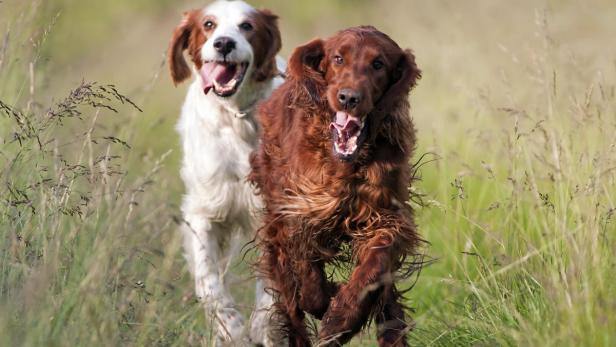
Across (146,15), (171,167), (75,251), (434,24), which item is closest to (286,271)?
(75,251)

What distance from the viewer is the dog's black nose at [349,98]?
387cm

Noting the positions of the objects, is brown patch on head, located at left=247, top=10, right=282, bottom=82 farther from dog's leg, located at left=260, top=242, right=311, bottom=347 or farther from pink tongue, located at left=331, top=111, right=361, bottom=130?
pink tongue, located at left=331, top=111, right=361, bottom=130

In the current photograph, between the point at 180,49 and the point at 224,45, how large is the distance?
512mm

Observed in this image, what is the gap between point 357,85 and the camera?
391 centimetres

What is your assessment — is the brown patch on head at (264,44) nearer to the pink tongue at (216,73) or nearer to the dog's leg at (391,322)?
the pink tongue at (216,73)

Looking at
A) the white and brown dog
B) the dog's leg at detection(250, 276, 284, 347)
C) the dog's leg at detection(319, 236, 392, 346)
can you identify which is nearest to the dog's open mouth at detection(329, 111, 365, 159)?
the dog's leg at detection(319, 236, 392, 346)

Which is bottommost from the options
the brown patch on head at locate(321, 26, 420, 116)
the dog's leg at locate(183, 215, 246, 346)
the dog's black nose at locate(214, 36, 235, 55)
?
the dog's leg at locate(183, 215, 246, 346)

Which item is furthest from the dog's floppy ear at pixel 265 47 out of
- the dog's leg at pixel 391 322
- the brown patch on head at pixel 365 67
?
the dog's leg at pixel 391 322

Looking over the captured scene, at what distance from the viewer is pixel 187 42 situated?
5.57 m

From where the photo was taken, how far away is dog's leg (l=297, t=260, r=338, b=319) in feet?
14.1

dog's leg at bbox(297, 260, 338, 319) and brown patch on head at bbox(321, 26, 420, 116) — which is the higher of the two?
brown patch on head at bbox(321, 26, 420, 116)

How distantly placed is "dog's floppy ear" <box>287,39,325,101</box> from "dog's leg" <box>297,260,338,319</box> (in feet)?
2.10

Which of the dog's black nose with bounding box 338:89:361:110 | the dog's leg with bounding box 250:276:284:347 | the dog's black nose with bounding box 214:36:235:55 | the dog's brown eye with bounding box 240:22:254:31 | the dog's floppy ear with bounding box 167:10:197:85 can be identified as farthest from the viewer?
the dog's floppy ear with bounding box 167:10:197:85

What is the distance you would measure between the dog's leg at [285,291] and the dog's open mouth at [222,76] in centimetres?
99
